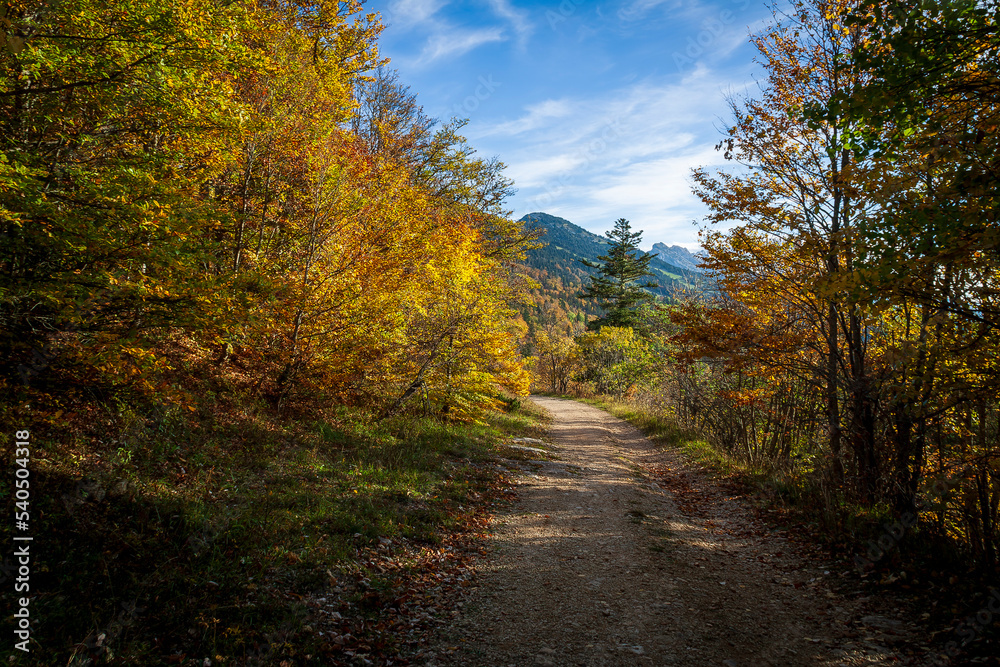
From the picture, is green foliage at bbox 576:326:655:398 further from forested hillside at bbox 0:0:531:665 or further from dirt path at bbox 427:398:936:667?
forested hillside at bbox 0:0:531:665

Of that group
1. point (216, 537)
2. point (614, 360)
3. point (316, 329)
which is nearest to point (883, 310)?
point (216, 537)

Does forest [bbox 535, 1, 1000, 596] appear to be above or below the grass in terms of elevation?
above

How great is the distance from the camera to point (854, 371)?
23.9ft

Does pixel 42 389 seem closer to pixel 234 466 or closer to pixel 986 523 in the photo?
pixel 234 466

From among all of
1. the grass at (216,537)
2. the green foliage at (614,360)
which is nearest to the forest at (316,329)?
the grass at (216,537)

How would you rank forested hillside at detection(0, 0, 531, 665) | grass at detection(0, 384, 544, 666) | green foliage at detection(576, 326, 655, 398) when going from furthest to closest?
green foliage at detection(576, 326, 655, 398) < forested hillside at detection(0, 0, 531, 665) < grass at detection(0, 384, 544, 666)

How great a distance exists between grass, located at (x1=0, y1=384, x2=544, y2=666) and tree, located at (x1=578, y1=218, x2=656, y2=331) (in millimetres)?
29128

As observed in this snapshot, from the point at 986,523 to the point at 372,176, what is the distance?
11470mm

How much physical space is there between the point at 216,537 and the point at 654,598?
4.97 metres

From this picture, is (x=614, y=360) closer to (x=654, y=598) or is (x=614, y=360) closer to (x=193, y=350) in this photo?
(x=193, y=350)

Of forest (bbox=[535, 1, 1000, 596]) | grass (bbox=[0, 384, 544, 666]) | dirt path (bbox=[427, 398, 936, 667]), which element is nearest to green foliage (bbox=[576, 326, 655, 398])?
forest (bbox=[535, 1, 1000, 596])

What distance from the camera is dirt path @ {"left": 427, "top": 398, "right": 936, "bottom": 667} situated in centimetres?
394

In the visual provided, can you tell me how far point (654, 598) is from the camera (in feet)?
16.1

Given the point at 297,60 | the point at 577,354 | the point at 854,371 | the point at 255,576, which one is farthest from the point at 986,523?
the point at 577,354
